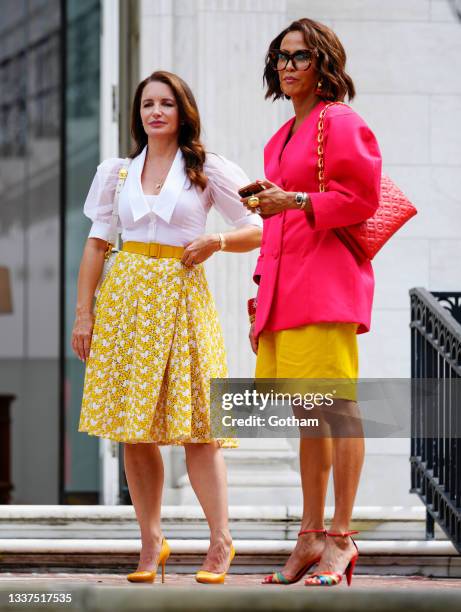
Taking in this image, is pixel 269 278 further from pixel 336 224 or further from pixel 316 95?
pixel 316 95

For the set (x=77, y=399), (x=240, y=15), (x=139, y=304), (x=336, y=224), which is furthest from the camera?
(x=77, y=399)

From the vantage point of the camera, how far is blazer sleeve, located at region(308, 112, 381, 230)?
466 centimetres

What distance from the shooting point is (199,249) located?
505 centimetres

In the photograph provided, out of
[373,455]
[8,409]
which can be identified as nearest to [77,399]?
[8,409]

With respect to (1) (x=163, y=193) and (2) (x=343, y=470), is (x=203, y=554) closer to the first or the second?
(2) (x=343, y=470)

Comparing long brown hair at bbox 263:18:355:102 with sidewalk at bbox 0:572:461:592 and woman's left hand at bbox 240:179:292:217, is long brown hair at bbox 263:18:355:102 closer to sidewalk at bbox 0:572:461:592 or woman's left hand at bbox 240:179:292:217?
woman's left hand at bbox 240:179:292:217

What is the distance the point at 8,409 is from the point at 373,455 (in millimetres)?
5230

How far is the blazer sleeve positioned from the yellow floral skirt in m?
0.66

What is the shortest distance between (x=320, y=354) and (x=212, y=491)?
2.33 ft

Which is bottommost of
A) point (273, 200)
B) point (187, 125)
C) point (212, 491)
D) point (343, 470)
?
point (212, 491)

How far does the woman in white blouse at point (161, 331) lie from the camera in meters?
4.98

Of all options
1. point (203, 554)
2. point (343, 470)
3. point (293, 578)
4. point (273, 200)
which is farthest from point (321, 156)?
point (203, 554)

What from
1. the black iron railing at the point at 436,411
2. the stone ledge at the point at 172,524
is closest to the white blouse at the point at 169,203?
the black iron railing at the point at 436,411

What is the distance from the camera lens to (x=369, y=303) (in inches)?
192
